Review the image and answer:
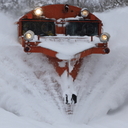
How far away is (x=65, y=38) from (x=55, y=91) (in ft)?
4.79

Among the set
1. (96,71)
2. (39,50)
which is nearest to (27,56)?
(39,50)

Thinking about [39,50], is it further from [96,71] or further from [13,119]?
[13,119]

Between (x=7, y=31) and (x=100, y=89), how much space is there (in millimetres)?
4001

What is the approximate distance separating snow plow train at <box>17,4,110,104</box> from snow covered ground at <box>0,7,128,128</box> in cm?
22

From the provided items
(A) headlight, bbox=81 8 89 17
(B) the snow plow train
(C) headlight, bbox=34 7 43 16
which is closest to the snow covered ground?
(B) the snow plow train

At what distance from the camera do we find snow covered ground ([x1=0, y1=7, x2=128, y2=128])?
410 cm

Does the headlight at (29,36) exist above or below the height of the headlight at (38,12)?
below

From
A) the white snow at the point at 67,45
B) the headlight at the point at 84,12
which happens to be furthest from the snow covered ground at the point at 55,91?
the headlight at the point at 84,12

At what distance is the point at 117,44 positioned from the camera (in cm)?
686

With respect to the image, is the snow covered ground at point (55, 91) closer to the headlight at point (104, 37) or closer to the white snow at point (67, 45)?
the white snow at point (67, 45)

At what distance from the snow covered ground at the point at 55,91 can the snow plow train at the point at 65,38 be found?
0.74 feet

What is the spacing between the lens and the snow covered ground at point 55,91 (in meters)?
4.10

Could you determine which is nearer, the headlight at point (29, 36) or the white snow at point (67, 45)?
the white snow at point (67, 45)

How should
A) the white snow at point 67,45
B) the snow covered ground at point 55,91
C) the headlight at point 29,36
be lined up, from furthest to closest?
1. the headlight at point 29,36
2. the white snow at point 67,45
3. the snow covered ground at point 55,91
